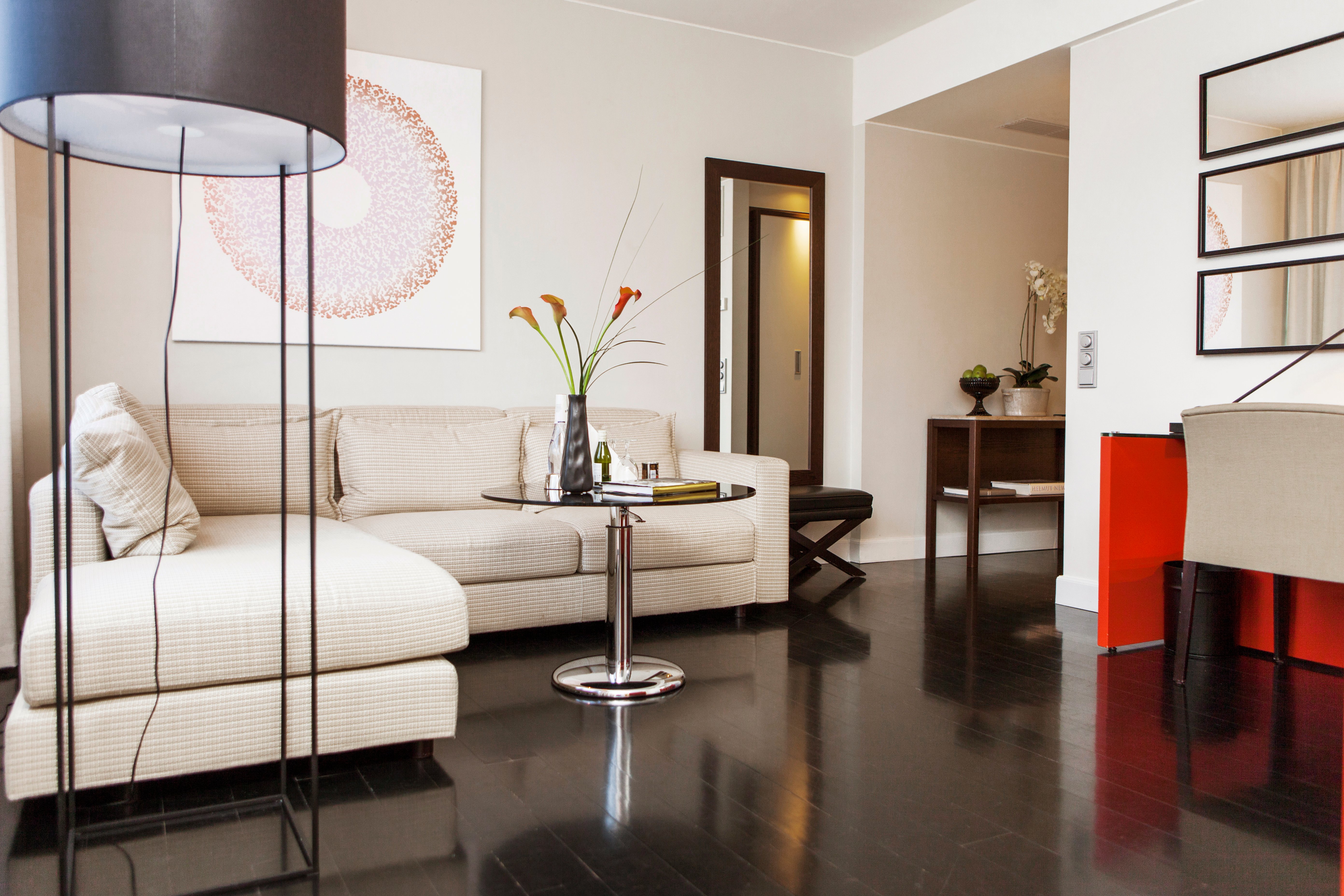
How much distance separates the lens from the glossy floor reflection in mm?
1646

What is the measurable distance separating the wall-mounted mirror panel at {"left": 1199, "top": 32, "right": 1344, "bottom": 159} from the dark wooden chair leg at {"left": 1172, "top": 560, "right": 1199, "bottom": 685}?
151 centimetres

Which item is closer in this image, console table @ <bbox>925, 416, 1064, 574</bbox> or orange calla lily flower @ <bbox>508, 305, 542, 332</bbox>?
orange calla lily flower @ <bbox>508, 305, 542, 332</bbox>

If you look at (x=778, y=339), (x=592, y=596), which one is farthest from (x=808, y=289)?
(x=592, y=596)

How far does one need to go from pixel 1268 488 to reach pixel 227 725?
8.91 feet

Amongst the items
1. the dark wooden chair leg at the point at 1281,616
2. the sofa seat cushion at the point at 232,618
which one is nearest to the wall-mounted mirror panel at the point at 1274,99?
the dark wooden chair leg at the point at 1281,616

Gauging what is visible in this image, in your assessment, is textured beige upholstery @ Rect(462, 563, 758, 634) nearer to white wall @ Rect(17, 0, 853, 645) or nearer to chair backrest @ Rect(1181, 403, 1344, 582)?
white wall @ Rect(17, 0, 853, 645)

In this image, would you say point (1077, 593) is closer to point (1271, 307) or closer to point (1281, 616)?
point (1281, 616)

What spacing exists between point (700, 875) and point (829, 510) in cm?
291

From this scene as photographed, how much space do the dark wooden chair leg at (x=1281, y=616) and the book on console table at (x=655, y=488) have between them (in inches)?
74.4

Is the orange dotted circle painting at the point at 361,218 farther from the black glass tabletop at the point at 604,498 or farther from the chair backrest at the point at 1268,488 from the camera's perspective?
the chair backrest at the point at 1268,488

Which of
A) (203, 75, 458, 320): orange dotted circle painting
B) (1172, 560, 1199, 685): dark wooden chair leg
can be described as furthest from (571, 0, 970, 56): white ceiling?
(1172, 560, 1199, 685): dark wooden chair leg


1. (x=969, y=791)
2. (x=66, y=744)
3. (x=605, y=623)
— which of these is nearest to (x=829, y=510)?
(x=605, y=623)

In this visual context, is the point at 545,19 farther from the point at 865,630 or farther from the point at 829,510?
the point at 865,630

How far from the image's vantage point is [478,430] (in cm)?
381
